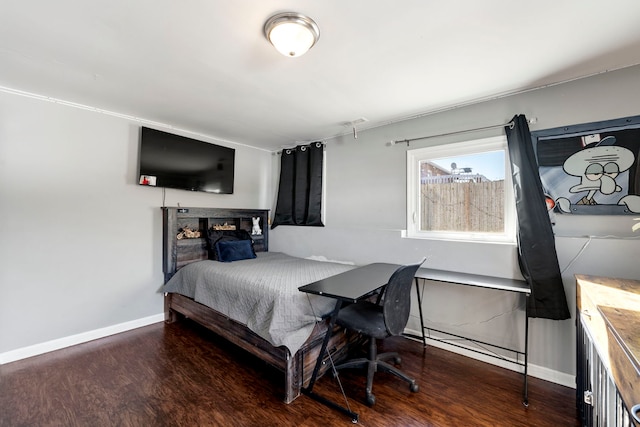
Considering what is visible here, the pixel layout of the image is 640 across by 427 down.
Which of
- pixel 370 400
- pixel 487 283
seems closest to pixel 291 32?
pixel 487 283

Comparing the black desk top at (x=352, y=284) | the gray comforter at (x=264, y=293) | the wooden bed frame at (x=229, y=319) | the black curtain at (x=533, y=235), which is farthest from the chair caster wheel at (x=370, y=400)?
the black curtain at (x=533, y=235)

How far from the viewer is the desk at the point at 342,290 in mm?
1724

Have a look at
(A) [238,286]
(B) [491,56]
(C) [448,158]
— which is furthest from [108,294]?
(B) [491,56]

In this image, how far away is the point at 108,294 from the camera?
282 centimetres

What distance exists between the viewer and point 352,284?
6.63ft

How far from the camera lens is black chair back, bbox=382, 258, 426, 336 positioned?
5.86 feet

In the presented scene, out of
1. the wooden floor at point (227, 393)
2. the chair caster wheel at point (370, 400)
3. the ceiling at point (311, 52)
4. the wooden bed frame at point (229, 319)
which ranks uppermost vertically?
the ceiling at point (311, 52)

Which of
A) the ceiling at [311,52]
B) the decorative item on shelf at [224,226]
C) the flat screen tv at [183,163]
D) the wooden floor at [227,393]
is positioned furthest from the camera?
the decorative item on shelf at [224,226]

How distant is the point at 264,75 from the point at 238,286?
5.81ft

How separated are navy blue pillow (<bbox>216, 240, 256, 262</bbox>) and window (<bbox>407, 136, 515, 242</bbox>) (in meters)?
2.03

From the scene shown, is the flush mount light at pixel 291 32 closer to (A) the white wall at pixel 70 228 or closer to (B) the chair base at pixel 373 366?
(B) the chair base at pixel 373 366

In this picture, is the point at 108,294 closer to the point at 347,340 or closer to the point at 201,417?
the point at 201,417

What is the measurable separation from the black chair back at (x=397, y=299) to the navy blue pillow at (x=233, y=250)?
6.93 feet

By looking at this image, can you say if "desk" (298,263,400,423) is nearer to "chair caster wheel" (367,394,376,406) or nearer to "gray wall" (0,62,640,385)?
"chair caster wheel" (367,394,376,406)
